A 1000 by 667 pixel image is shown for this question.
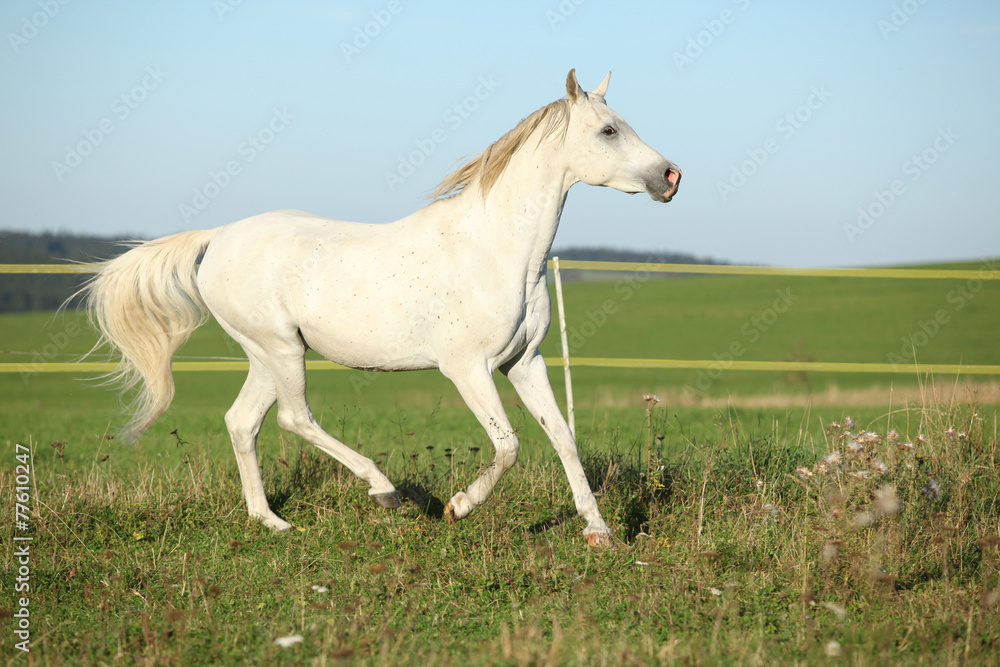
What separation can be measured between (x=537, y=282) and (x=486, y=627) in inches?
69.3

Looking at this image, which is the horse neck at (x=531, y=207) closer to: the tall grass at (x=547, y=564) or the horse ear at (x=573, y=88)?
the horse ear at (x=573, y=88)

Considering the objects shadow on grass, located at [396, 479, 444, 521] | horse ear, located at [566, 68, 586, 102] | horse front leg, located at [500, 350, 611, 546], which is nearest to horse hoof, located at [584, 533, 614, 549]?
horse front leg, located at [500, 350, 611, 546]

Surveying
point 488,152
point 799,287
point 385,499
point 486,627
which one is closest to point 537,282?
point 488,152

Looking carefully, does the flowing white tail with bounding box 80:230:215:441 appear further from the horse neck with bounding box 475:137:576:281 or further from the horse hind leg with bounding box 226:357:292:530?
the horse neck with bounding box 475:137:576:281

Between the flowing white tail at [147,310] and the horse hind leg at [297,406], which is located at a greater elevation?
the flowing white tail at [147,310]


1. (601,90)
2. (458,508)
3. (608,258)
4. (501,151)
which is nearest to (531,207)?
(501,151)

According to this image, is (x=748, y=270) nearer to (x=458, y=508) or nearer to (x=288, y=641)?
(x=458, y=508)

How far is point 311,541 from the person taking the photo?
14.1 feet

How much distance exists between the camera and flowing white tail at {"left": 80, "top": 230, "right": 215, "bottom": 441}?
483cm

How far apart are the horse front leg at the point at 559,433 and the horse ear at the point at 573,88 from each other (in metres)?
1.34

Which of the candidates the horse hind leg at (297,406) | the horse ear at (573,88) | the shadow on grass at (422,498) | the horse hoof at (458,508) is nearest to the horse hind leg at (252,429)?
the horse hind leg at (297,406)

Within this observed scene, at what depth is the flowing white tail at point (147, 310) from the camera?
4832 mm

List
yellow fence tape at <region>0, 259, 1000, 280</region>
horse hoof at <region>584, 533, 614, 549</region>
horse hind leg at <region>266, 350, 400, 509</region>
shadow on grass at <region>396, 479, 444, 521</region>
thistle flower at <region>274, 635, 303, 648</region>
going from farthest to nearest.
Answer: yellow fence tape at <region>0, 259, 1000, 280</region> < shadow on grass at <region>396, 479, 444, 521</region> < horse hind leg at <region>266, 350, 400, 509</region> < horse hoof at <region>584, 533, 614, 549</region> < thistle flower at <region>274, 635, 303, 648</region>

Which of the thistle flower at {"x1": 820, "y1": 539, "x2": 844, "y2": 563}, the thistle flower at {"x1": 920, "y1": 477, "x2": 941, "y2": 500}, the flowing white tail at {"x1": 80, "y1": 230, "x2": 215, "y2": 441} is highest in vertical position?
the flowing white tail at {"x1": 80, "y1": 230, "x2": 215, "y2": 441}
